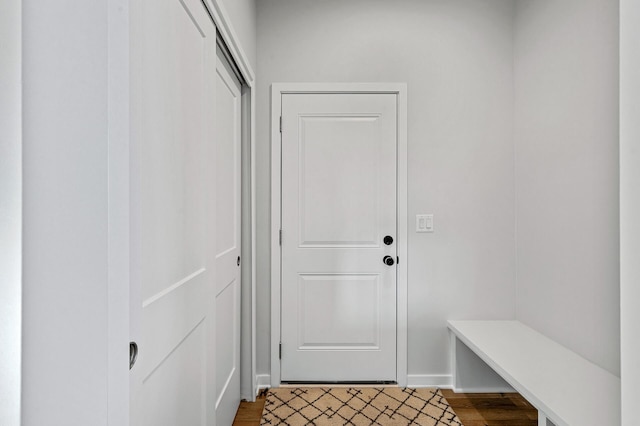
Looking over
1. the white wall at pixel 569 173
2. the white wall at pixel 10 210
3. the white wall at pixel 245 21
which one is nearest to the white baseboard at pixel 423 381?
the white wall at pixel 569 173

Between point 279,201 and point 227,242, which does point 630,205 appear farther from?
point 279,201

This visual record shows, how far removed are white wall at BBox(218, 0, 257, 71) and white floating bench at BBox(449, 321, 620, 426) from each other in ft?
6.62

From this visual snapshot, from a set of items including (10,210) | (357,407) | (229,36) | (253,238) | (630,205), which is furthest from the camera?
(253,238)

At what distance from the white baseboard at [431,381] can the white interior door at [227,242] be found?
1.10 metres

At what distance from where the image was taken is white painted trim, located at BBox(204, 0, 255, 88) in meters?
1.36

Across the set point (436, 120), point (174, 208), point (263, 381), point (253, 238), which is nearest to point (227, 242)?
point (253, 238)

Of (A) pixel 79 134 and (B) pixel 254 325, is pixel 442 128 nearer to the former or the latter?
(B) pixel 254 325

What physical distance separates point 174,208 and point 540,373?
5.64 feet

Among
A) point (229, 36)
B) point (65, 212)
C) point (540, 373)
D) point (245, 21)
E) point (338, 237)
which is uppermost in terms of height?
point (245, 21)

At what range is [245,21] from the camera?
1.93 metres

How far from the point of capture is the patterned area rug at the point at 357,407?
192 cm

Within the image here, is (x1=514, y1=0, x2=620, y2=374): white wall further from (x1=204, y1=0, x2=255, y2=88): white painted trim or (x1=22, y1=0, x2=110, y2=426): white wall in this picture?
(x1=22, y1=0, x2=110, y2=426): white wall

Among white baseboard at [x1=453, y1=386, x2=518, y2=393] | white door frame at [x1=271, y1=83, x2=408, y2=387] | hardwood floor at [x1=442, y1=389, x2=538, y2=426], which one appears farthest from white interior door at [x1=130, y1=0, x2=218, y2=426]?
white baseboard at [x1=453, y1=386, x2=518, y2=393]

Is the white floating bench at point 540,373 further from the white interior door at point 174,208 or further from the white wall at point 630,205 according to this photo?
the white interior door at point 174,208
